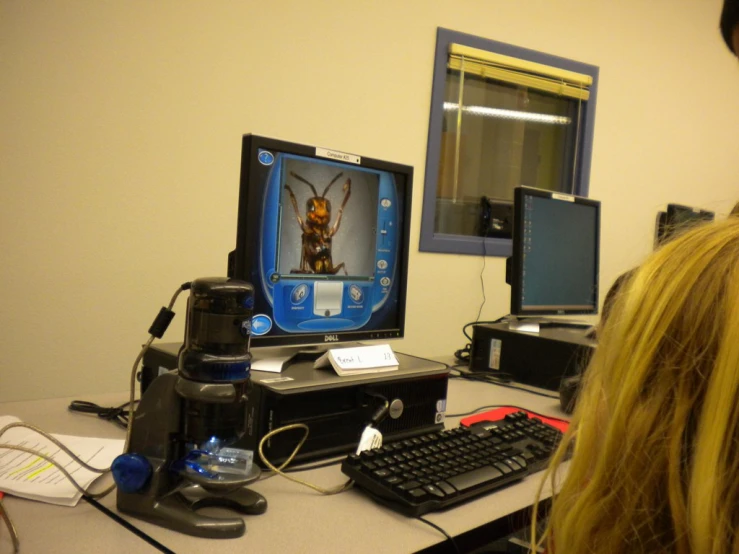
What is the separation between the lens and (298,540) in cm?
71

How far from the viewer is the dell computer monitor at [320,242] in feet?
3.37

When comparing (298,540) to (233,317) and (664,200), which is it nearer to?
(233,317)

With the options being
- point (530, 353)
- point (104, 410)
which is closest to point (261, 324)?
point (104, 410)

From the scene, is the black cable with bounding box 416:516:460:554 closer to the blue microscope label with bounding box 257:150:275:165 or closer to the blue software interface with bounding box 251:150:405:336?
the blue software interface with bounding box 251:150:405:336

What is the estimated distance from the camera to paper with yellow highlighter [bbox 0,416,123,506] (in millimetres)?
769

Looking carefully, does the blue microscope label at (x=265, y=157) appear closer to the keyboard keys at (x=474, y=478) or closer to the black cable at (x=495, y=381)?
the keyboard keys at (x=474, y=478)

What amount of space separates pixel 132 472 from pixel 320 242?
0.53 meters

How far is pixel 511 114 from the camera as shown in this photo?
269 cm

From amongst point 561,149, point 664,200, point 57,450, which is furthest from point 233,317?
point 664,200

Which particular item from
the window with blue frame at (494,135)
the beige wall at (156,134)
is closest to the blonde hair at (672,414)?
the beige wall at (156,134)

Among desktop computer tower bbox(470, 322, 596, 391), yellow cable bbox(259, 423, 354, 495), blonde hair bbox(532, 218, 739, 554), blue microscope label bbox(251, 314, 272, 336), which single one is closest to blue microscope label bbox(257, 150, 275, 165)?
blue microscope label bbox(251, 314, 272, 336)

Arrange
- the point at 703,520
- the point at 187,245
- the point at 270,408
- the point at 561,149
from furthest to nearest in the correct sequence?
the point at 561,149, the point at 187,245, the point at 270,408, the point at 703,520

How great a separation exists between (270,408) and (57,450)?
328 millimetres

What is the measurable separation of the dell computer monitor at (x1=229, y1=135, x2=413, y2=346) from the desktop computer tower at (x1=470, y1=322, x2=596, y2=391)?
52 cm
